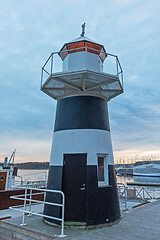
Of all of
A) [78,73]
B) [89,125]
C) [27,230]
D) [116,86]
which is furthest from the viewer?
[116,86]

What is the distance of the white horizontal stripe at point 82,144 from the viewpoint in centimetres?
568

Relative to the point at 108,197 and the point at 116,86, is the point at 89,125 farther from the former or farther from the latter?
the point at 108,197

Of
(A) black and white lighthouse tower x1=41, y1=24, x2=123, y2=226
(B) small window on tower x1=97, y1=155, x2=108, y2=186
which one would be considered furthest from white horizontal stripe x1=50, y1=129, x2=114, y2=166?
(B) small window on tower x1=97, y1=155, x2=108, y2=186

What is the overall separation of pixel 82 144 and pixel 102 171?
124 centimetres

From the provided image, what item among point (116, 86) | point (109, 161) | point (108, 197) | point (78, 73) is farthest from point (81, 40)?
point (108, 197)

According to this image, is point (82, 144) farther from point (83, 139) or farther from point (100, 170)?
point (100, 170)

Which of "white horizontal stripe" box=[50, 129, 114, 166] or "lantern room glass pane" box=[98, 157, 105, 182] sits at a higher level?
"white horizontal stripe" box=[50, 129, 114, 166]

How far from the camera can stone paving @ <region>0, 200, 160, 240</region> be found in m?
4.22

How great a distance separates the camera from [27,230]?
4746mm

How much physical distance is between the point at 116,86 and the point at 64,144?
2.98 m

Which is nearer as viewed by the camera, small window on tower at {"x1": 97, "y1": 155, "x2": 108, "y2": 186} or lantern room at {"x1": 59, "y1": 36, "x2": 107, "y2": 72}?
small window on tower at {"x1": 97, "y1": 155, "x2": 108, "y2": 186}

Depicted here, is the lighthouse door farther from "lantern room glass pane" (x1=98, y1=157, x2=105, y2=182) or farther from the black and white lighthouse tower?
"lantern room glass pane" (x1=98, y1=157, x2=105, y2=182)

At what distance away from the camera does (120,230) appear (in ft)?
15.5

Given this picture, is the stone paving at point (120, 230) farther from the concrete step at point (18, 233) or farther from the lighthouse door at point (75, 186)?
the lighthouse door at point (75, 186)
